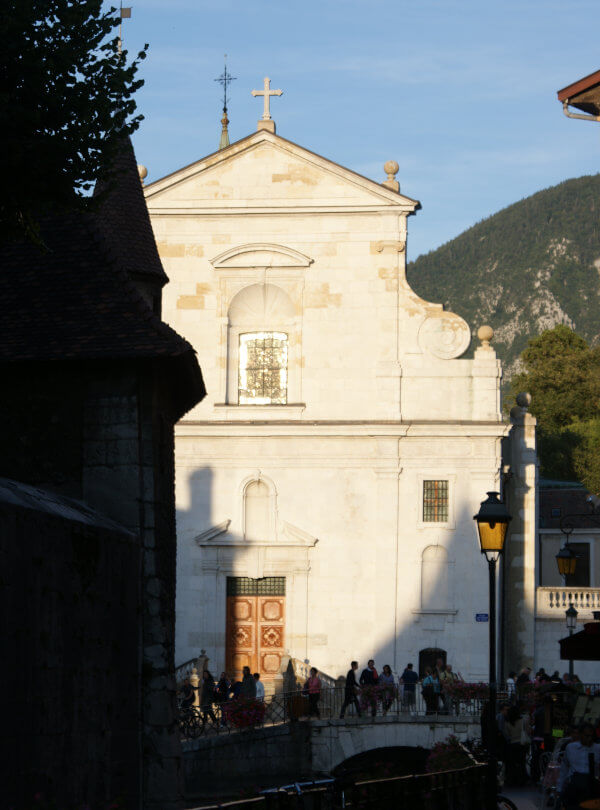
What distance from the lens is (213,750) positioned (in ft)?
105

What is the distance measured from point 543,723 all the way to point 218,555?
1472 centimetres

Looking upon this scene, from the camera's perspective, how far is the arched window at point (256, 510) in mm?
40625

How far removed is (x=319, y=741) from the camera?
35.1m

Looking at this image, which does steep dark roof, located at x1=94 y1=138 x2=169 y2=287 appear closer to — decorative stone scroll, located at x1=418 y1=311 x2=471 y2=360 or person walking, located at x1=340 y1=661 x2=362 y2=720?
person walking, located at x1=340 y1=661 x2=362 y2=720


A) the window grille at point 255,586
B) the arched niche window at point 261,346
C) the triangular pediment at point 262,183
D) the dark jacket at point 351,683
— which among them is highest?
the triangular pediment at point 262,183

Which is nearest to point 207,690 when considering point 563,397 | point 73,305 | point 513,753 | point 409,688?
point 409,688

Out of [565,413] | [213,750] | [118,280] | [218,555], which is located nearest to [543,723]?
[213,750]

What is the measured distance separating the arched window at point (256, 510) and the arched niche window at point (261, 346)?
225 centimetres

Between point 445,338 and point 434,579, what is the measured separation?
616cm

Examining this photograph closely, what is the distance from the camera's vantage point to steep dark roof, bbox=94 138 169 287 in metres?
23.0

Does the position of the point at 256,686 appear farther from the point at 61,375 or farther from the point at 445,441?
the point at 61,375

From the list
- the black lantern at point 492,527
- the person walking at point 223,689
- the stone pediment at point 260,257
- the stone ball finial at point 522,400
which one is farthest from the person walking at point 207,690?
the black lantern at point 492,527

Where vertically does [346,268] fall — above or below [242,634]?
above

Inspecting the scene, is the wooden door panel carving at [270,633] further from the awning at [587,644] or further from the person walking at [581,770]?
the person walking at [581,770]
